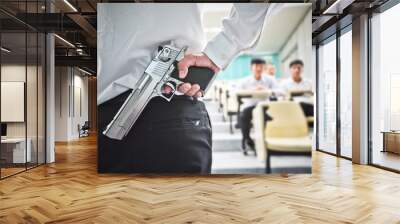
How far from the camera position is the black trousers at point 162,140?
557cm

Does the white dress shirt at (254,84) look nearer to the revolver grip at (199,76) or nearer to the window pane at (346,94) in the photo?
the revolver grip at (199,76)

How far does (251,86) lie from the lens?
557 cm

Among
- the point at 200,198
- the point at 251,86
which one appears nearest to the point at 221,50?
the point at 251,86

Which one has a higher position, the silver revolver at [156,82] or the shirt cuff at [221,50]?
the shirt cuff at [221,50]

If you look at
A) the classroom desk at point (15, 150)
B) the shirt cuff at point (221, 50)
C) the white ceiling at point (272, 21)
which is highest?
the white ceiling at point (272, 21)

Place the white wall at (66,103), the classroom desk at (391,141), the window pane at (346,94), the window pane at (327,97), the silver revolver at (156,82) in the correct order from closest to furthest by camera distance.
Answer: the silver revolver at (156,82), the classroom desk at (391,141), the window pane at (346,94), the window pane at (327,97), the white wall at (66,103)

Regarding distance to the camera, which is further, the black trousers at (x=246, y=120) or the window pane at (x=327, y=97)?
the window pane at (x=327, y=97)

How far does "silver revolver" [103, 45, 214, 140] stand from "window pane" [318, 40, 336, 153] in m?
4.54

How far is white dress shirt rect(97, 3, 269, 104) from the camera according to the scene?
5.54 meters

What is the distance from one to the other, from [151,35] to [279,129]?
7.61 ft

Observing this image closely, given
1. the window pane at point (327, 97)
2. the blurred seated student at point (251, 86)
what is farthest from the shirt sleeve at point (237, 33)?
the window pane at point (327, 97)

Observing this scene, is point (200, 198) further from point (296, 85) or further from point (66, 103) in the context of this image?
point (66, 103)

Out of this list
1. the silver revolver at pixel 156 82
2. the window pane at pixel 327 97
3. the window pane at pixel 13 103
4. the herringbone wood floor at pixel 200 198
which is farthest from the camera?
the window pane at pixel 327 97

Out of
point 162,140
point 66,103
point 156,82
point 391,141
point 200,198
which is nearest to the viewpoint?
point 200,198
